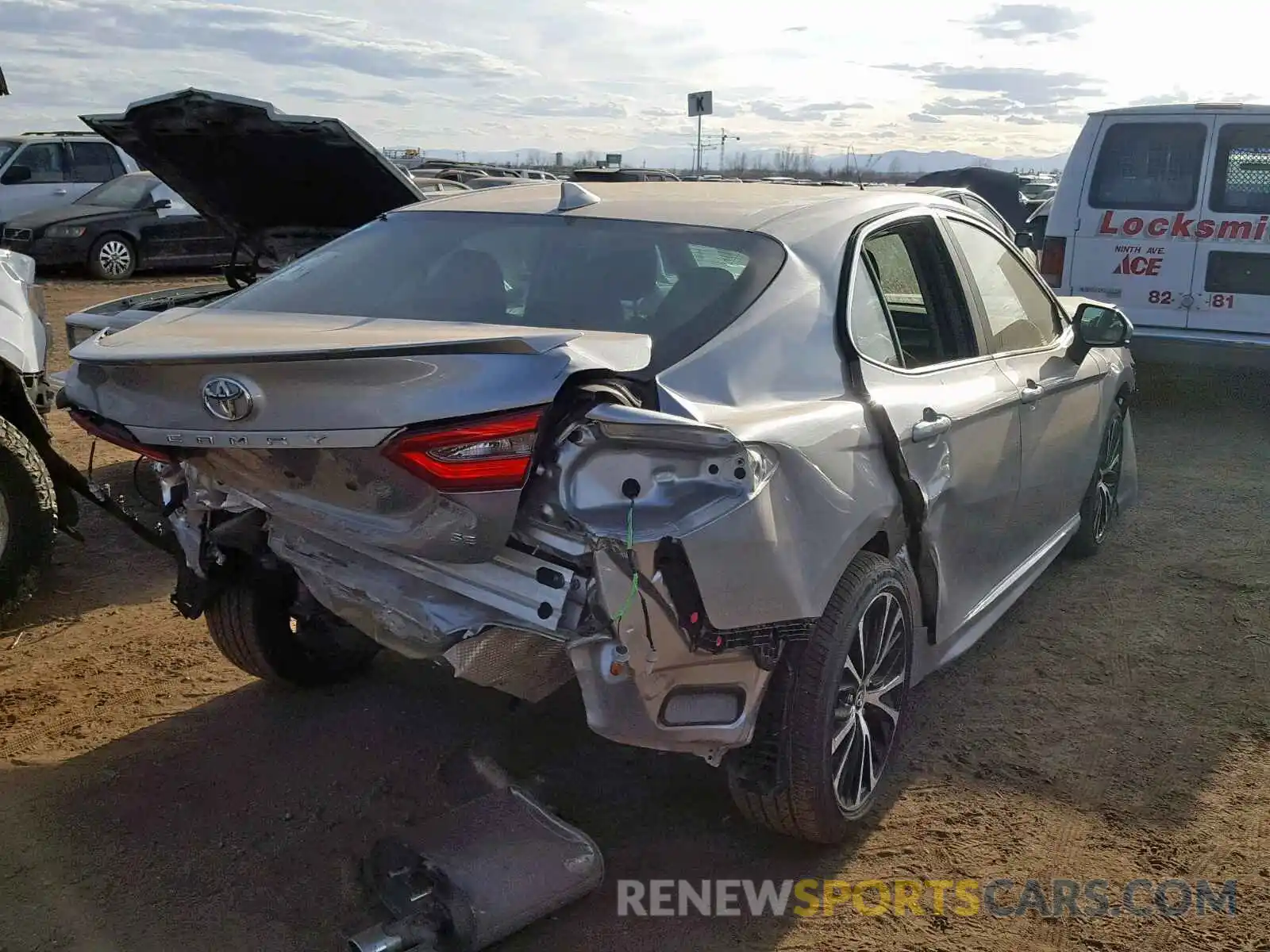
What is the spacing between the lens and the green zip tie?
7.91 feet

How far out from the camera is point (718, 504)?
8.12ft

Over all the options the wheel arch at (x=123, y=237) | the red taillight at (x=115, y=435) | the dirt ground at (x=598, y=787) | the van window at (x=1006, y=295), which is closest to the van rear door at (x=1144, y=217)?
the dirt ground at (x=598, y=787)

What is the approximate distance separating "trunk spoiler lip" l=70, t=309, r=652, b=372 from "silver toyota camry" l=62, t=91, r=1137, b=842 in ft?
0.04

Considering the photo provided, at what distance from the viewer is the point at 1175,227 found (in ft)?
26.2

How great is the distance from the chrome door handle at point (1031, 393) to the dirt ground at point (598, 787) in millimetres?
1026

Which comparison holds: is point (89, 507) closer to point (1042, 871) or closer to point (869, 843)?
point (869, 843)

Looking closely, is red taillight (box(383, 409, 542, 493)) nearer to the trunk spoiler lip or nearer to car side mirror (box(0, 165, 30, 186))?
the trunk spoiler lip

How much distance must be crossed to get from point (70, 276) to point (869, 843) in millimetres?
15160

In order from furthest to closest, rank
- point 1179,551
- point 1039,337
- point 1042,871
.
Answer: point 1179,551 < point 1039,337 < point 1042,871

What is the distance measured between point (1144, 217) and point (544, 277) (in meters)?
6.26

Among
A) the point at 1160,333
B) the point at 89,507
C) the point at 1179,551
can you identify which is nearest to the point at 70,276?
the point at 89,507

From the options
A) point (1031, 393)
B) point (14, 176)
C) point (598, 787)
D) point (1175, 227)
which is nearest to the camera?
point (598, 787)

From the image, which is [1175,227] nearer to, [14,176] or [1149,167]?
[1149,167]

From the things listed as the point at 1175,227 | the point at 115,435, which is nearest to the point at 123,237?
the point at 1175,227
